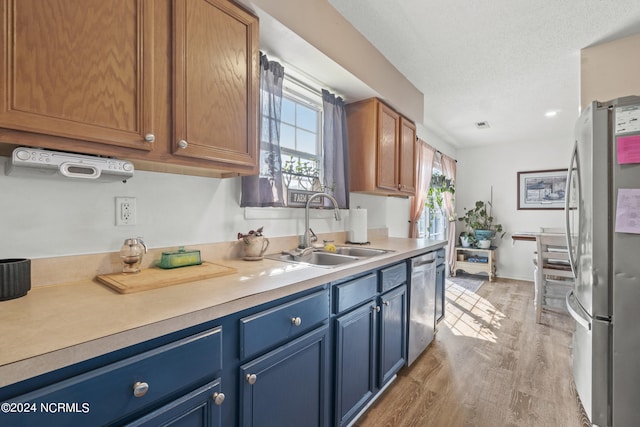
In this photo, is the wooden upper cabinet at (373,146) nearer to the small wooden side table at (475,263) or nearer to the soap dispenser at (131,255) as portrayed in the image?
the soap dispenser at (131,255)

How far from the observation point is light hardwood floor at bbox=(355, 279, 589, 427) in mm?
1718

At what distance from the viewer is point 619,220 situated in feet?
4.94

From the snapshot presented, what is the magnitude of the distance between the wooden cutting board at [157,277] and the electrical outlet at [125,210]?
0.22 meters

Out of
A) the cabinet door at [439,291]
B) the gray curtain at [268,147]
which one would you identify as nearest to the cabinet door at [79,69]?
the gray curtain at [268,147]

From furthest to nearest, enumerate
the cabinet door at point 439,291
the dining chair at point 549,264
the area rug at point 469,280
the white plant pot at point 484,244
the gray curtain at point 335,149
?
1. the white plant pot at point 484,244
2. the area rug at point 469,280
3. the dining chair at point 549,264
4. the cabinet door at point 439,291
5. the gray curtain at point 335,149

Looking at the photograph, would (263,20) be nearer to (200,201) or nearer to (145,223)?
(200,201)

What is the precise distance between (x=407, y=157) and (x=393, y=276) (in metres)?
1.52

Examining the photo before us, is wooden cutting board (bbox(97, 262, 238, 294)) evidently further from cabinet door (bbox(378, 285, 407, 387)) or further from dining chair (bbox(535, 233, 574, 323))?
dining chair (bbox(535, 233, 574, 323))

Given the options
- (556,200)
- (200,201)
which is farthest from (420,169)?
(200,201)

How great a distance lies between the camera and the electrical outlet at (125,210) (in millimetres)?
1202

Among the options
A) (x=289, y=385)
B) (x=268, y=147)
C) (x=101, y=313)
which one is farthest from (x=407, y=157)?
(x=101, y=313)

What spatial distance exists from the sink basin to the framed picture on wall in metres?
4.46

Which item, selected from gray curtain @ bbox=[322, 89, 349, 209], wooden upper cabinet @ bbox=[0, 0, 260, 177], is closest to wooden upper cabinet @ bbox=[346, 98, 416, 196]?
gray curtain @ bbox=[322, 89, 349, 209]

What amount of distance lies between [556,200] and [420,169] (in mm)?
2659
